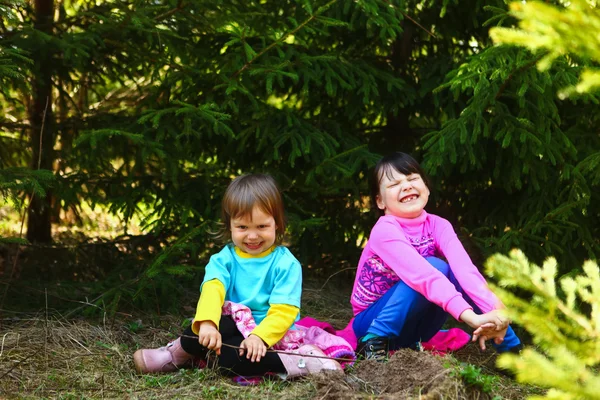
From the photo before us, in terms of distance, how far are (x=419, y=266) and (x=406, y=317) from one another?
0.31 metres

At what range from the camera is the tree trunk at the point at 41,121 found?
4.79m

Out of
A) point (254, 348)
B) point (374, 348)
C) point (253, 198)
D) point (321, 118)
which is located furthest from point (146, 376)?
point (321, 118)

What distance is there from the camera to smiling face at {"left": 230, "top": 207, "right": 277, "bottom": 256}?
340 centimetres

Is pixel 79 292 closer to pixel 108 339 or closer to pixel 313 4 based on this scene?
pixel 108 339

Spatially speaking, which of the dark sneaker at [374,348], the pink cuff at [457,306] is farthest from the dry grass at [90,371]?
the pink cuff at [457,306]

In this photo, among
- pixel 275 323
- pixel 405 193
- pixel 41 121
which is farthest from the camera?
pixel 41 121

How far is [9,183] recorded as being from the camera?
11.4ft

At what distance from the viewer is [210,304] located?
3293mm

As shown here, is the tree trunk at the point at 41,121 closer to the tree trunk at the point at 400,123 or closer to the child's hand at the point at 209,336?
the child's hand at the point at 209,336

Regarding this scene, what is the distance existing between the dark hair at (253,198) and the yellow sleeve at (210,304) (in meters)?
0.36

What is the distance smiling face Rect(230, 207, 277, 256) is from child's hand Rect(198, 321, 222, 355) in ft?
1.45

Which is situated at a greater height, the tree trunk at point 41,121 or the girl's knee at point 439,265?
the tree trunk at point 41,121

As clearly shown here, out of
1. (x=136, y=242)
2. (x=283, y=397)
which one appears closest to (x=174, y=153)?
(x=136, y=242)

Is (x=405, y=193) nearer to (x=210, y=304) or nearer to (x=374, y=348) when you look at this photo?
(x=374, y=348)
